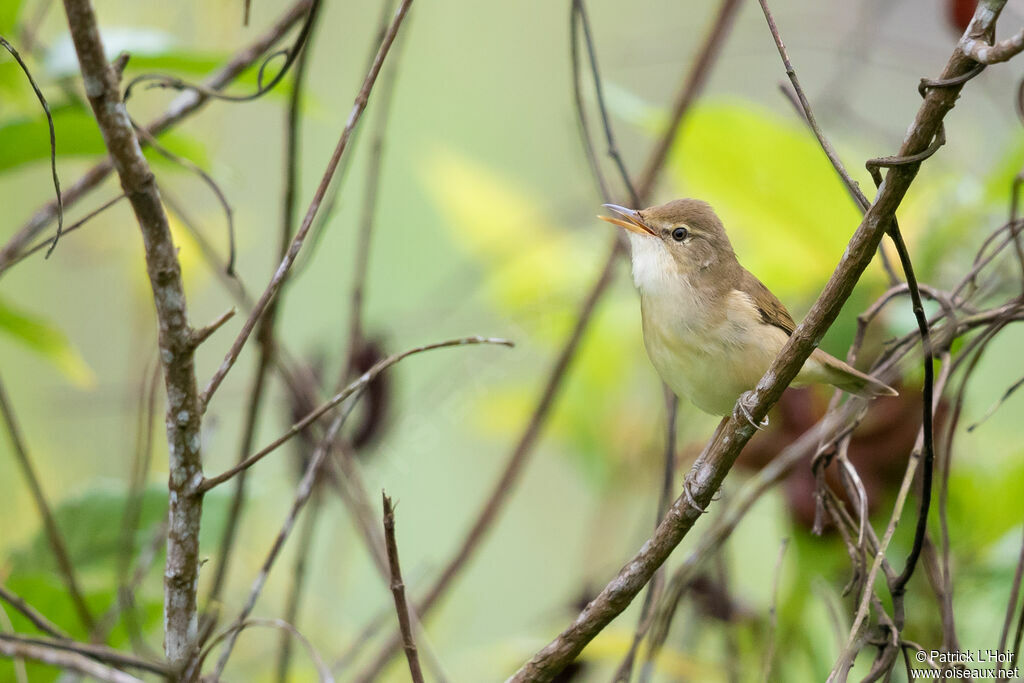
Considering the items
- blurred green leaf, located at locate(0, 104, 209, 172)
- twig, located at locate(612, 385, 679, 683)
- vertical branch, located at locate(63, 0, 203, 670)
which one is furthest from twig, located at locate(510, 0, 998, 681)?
blurred green leaf, located at locate(0, 104, 209, 172)

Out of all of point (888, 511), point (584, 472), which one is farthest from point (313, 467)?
point (584, 472)

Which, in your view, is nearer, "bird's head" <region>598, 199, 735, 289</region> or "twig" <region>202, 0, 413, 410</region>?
"twig" <region>202, 0, 413, 410</region>

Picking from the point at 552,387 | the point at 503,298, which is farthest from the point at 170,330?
the point at 503,298

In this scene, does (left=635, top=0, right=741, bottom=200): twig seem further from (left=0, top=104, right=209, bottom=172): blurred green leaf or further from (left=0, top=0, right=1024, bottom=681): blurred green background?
(left=0, top=104, right=209, bottom=172): blurred green leaf

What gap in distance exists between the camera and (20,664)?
117 centimetres

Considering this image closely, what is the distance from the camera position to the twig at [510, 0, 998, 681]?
84 cm

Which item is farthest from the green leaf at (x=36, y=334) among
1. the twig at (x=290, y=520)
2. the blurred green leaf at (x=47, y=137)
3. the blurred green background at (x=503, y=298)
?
the twig at (x=290, y=520)

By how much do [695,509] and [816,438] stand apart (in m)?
0.54

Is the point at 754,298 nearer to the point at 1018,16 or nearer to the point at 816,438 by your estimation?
the point at 816,438

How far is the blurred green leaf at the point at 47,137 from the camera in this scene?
1.46 m

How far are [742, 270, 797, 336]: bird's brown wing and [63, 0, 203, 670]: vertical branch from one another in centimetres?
114

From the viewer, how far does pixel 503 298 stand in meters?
2.57

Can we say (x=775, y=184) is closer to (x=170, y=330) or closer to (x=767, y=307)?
(x=767, y=307)

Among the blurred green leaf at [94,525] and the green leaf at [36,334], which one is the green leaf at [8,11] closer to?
the green leaf at [36,334]
